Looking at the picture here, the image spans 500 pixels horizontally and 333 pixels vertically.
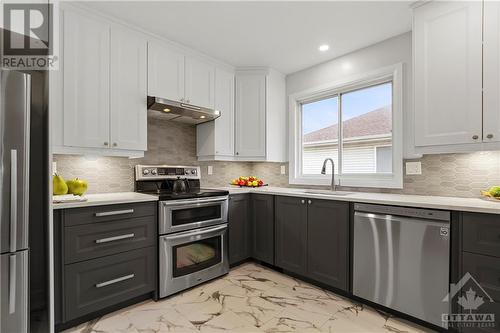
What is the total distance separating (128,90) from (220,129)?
1.12 metres

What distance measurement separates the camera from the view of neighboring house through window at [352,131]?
8.75ft

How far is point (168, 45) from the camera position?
258 centimetres

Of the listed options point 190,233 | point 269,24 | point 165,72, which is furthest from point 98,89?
point 269,24

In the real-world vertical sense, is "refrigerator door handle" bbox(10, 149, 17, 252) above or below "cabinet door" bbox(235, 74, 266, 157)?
below

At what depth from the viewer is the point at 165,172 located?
9.26ft

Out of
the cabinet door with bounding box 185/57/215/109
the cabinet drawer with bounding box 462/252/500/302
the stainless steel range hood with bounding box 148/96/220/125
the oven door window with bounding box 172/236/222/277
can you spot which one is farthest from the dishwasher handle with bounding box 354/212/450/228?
the cabinet door with bounding box 185/57/215/109

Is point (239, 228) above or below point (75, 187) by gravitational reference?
below

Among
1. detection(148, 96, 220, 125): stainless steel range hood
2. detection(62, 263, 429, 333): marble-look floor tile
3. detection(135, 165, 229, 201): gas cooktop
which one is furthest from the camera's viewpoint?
detection(135, 165, 229, 201): gas cooktop

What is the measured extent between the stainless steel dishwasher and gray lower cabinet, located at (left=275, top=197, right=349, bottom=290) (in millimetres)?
125

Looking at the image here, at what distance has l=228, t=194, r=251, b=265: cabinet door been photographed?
2.80 metres

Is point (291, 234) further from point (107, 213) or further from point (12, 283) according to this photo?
point (12, 283)

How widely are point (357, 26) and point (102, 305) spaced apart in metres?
3.20

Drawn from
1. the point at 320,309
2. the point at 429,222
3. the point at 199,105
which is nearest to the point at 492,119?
the point at 429,222

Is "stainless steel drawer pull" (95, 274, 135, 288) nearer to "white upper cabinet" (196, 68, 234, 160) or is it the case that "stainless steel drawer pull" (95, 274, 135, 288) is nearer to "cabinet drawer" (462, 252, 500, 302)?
"white upper cabinet" (196, 68, 234, 160)
